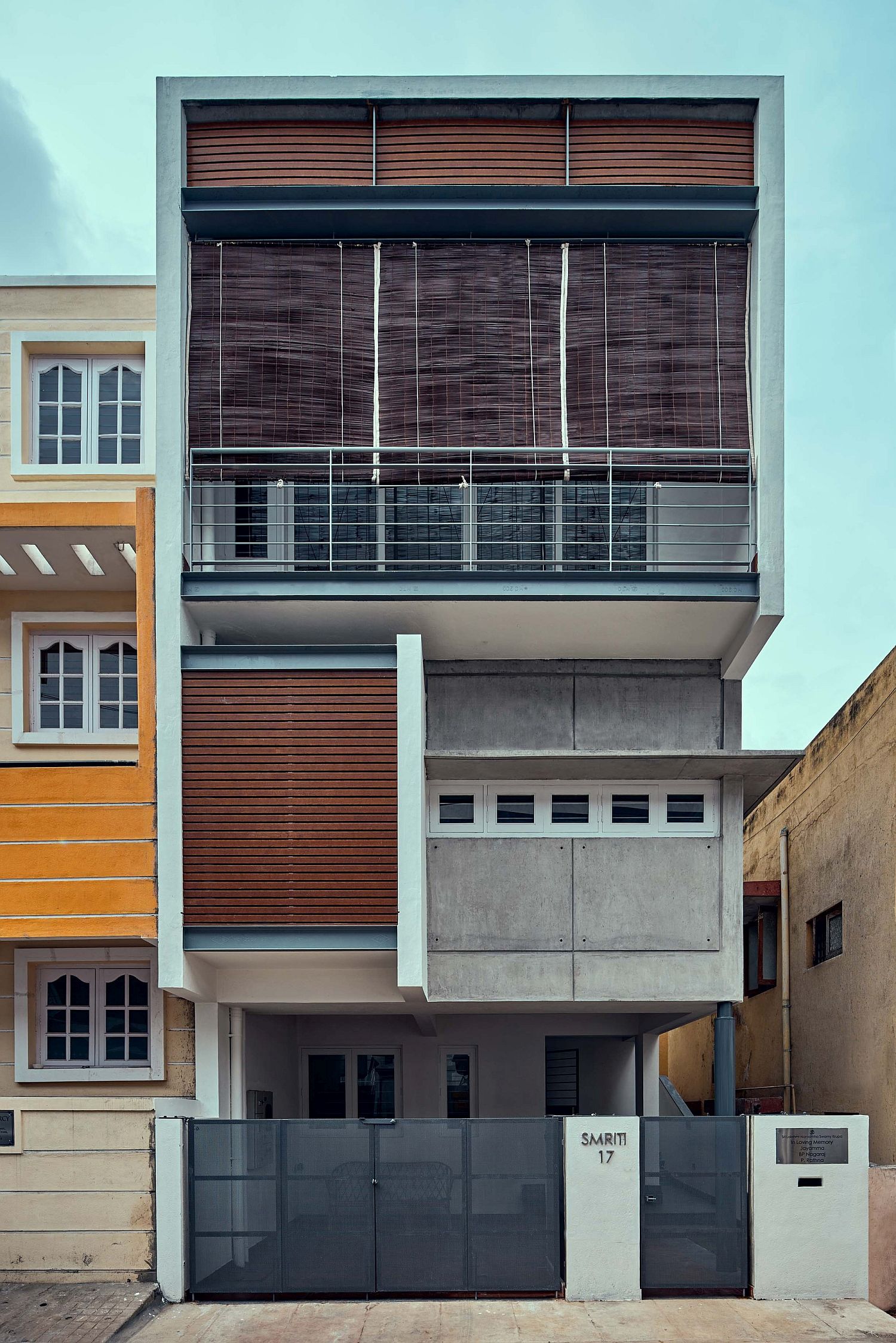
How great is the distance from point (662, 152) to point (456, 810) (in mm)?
8251

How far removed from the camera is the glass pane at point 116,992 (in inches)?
562

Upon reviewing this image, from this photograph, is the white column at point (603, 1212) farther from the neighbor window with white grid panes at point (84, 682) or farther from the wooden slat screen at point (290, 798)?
the neighbor window with white grid panes at point (84, 682)

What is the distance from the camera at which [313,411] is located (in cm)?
1384

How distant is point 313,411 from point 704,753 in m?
6.02

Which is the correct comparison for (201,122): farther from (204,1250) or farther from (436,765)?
(204,1250)

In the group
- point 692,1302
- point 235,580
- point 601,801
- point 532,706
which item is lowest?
point 692,1302

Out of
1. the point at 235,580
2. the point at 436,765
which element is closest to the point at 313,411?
the point at 235,580

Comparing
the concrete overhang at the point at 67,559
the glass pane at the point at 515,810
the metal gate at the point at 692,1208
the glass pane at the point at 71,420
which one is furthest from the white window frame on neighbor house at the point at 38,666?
the metal gate at the point at 692,1208

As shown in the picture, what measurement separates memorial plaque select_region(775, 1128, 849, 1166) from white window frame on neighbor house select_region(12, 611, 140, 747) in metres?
8.68

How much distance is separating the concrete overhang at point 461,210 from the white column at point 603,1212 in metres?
10.1

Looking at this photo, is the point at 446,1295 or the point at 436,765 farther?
the point at 436,765

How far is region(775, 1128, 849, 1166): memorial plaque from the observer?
12.6m

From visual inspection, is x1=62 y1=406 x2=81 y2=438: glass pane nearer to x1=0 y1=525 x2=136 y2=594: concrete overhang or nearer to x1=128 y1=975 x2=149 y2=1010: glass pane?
x1=0 y1=525 x2=136 y2=594: concrete overhang

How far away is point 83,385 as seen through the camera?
47.7ft
